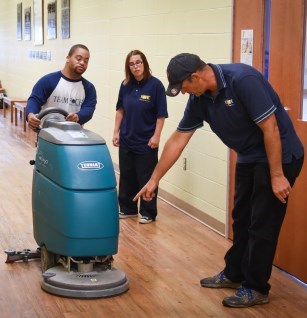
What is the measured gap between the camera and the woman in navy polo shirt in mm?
5461

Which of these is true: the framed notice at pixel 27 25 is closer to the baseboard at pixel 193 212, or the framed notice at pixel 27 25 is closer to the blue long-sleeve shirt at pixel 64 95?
the baseboard at pixel 193 212

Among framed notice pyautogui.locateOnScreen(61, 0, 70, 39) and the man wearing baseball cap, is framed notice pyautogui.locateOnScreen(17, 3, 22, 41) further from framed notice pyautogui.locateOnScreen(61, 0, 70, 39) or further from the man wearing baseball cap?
the man wearing baseball cap

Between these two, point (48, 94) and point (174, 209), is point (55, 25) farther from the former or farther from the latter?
point (48, 94)

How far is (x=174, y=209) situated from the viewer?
6059 mm

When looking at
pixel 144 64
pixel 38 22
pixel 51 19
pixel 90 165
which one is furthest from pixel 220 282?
pixel 38 22

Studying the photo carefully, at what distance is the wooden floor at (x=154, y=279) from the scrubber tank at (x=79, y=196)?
308 mm

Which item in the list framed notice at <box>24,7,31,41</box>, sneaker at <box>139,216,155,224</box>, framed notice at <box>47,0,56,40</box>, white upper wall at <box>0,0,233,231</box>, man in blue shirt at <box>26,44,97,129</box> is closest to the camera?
man in blue shirt at <box>26,44,97,129</box>

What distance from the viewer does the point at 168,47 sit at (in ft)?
20.3

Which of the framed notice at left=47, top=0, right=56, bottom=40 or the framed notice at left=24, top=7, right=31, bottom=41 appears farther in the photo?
the framed notice at left=24, top=7, right=31, bottom=41

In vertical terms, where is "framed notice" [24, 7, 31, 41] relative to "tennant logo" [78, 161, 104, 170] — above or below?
above

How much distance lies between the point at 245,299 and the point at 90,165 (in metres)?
1.12

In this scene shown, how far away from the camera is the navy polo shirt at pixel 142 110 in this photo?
5.47 metres

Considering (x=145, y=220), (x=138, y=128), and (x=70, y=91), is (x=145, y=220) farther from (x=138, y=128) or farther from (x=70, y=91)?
(x=70, y=91)

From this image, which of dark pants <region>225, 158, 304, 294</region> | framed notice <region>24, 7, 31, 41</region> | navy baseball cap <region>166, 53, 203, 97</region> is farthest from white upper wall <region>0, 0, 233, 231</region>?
framed notice <region>24, 7, 31, 41</region>
